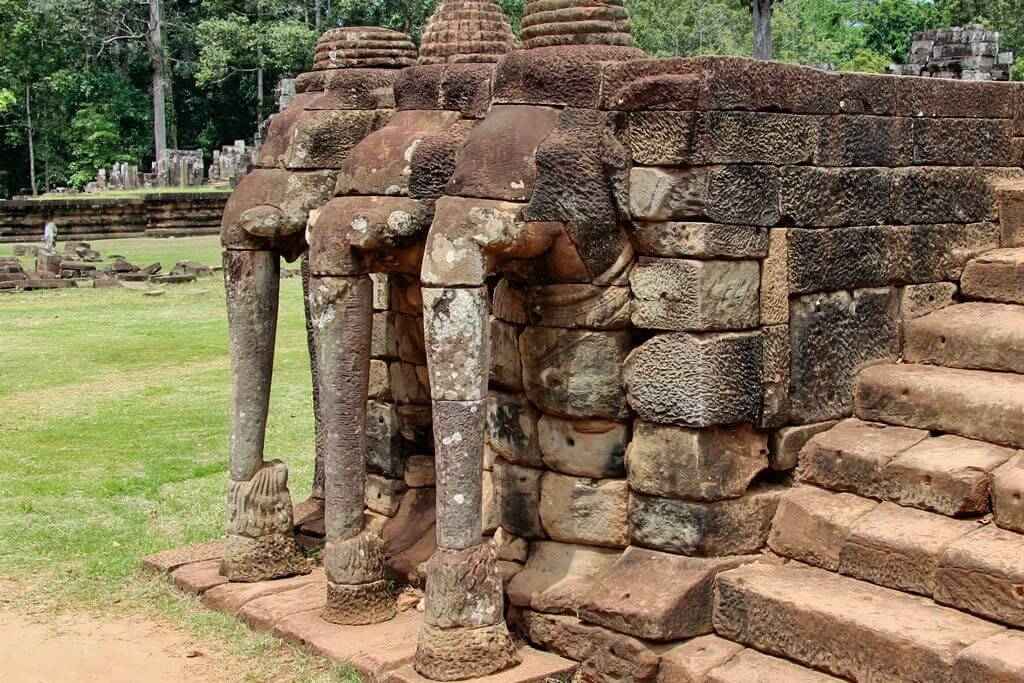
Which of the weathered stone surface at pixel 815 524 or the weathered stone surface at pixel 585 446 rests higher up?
the weathered stone surface at pixel 585 446

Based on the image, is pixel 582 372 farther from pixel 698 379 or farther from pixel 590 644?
pixel 590 644

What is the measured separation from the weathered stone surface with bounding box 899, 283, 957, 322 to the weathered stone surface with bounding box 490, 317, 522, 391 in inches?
72.5

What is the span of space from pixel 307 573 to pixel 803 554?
271cm

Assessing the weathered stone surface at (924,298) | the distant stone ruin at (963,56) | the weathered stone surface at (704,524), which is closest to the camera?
the weathered stone surface at (704,524)

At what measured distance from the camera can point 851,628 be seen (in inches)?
197

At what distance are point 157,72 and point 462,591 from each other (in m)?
47.9

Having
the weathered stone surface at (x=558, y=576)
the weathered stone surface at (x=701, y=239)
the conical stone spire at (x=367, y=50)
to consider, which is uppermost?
the conical stone spire at (x=367, y=50)

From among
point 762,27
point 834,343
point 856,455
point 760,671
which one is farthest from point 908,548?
point 762,27

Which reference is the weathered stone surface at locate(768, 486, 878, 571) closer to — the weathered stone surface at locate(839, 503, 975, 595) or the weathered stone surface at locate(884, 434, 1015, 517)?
the weathered stone surface at locate(839, 503, 975, 595)

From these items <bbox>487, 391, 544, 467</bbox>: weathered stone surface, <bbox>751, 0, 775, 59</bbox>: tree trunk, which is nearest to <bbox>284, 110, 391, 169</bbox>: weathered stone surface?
<bbox>487, 391, 544, 467</bbox>: weathered stone surface

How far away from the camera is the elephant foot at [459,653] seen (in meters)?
5.39

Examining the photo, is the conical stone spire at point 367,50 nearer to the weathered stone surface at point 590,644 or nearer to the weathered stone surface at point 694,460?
the weathered stone surface at point 694,460

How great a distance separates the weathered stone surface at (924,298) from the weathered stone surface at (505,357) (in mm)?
1842

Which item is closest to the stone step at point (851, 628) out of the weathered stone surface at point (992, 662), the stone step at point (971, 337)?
the weathered stone surface at point (992, 662)
